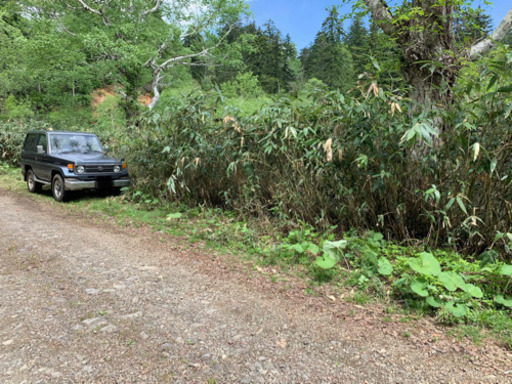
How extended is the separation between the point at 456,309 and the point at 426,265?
46 cm

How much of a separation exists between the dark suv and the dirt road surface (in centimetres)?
410

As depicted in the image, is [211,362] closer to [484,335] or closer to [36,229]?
[484,335]

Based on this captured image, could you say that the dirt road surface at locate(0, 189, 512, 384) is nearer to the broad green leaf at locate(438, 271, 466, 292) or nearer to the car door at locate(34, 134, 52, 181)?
the broad green leaf at locate(438, 271, 466, 292)

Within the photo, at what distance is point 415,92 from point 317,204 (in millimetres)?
2376

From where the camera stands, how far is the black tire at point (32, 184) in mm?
9000

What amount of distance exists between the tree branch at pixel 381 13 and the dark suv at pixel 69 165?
6.86 meters

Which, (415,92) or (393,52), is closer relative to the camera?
(415,92)

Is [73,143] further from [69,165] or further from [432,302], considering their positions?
[432,302]

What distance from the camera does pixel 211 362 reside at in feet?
7.14

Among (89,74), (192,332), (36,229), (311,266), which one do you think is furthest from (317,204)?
(89,74)

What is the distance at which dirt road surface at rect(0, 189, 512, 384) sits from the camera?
6.80 feet

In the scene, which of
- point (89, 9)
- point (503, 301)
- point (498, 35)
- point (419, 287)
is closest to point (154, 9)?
point (89, 9)

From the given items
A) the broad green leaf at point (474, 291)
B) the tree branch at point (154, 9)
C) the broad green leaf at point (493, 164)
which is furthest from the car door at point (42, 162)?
the tree branch at point (154, 9)

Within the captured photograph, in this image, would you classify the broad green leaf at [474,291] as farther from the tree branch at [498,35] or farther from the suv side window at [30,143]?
the suv side window at [30,143]
